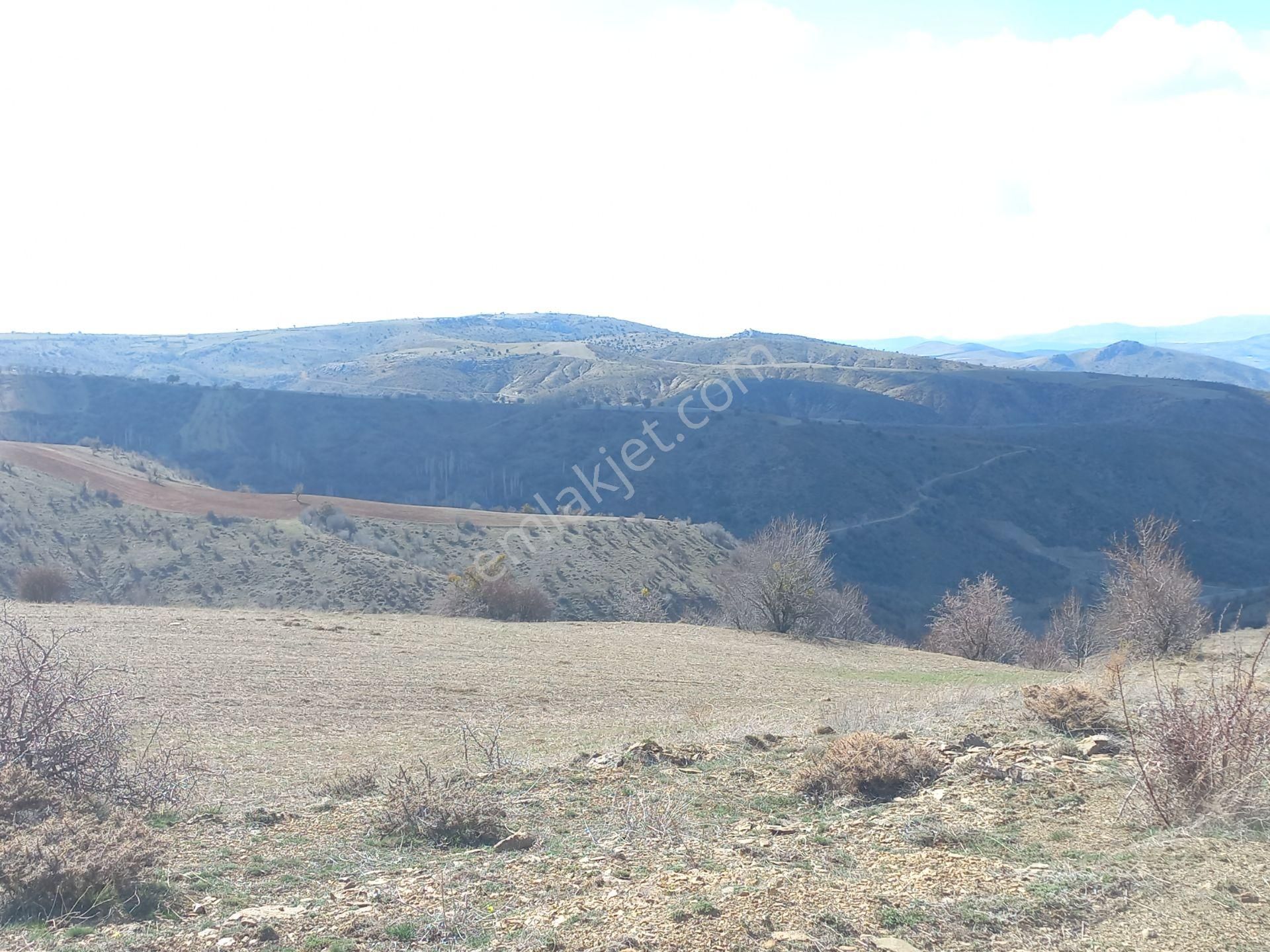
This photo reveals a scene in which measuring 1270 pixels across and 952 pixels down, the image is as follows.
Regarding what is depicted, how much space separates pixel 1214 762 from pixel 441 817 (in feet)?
16.5

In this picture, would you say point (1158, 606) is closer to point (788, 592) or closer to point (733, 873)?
point (788, 592)

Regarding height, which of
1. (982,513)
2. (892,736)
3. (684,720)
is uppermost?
(892,736)

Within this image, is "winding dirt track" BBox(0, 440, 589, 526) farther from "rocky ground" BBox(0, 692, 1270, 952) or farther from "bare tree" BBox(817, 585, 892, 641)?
"rocky ground" BBox(0, 692, 1270, 952)

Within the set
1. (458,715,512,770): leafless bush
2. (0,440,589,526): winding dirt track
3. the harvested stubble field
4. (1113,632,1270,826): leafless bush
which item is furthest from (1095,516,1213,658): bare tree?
(0,440,589,526): winding dirt track

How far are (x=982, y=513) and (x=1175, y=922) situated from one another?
212 ft

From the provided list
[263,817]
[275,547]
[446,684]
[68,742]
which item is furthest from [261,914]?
[275,547]

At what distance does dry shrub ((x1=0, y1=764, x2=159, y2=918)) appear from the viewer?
485 centimetres

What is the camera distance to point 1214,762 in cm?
570

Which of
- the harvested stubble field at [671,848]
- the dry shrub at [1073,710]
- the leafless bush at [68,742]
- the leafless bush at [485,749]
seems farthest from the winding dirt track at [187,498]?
the dry shrub at [1073,710]

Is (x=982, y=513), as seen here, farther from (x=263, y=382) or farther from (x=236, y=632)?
(x=263, y=382)

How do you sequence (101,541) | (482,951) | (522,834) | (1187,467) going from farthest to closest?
1. (1187,467)
2. (101,541)
3. (522,834)
4. (482,951)

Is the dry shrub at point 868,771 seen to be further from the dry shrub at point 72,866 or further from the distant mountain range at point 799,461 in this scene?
the distant mountain range at point 799,461

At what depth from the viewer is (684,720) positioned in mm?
12055

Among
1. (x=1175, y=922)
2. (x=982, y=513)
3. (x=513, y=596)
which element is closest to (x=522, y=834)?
(x=1175, y=922)
